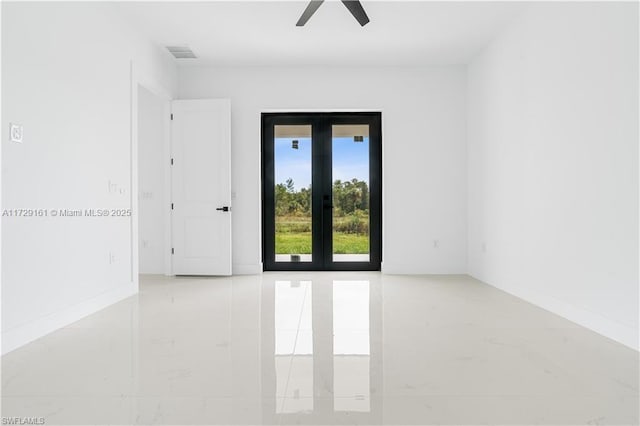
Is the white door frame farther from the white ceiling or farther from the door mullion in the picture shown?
the door mullion

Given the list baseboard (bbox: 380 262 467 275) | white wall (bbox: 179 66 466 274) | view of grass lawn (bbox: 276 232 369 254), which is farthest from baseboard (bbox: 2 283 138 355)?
baseboard (bbox: 380 262 467 275)

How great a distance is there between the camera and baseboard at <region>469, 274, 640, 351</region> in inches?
104

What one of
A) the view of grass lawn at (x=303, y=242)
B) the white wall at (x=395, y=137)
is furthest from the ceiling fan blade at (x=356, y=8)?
the view of grass lawn at (x=303, y=242)

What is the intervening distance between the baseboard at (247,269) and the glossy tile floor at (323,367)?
5.96 feet

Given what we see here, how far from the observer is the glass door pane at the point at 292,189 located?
579cm

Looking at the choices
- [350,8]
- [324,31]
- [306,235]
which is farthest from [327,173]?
[350,8]

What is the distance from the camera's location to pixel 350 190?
580 cm

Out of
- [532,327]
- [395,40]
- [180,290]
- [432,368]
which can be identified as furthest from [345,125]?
[432,368]

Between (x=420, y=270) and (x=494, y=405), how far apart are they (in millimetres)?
3893

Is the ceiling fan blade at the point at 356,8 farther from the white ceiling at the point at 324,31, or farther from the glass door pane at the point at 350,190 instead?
the glass door pane at the point at 350,190

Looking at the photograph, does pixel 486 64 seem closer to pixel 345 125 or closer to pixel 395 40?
pixel 395 40

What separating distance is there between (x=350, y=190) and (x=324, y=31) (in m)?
2.14

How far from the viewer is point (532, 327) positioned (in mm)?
3033

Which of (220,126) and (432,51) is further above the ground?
(432,51)
